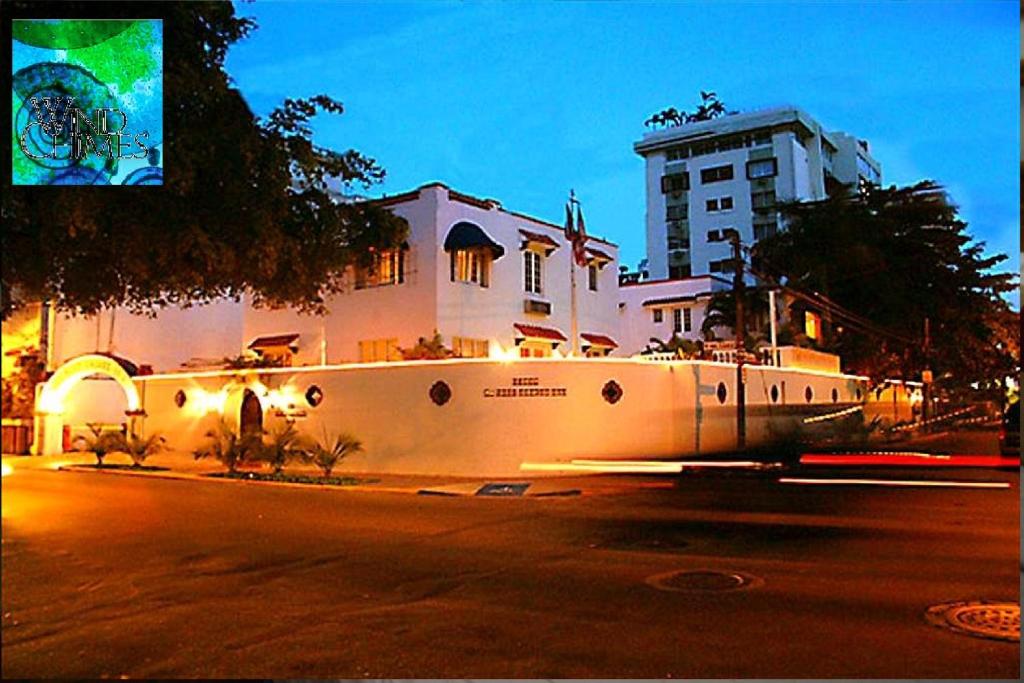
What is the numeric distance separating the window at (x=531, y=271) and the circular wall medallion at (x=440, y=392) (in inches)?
314

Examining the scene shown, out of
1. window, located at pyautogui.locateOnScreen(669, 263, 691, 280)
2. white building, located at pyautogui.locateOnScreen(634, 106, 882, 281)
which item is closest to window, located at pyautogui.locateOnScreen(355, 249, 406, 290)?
white building, located at pyautogui.locateOnScreen(634, 106, 882, 281)

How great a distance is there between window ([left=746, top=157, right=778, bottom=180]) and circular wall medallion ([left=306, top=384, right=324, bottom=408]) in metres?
47.6

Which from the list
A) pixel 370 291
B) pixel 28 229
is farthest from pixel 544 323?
pixel 28 229

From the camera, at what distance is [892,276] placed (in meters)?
42.8

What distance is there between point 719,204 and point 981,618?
6241 centimetres

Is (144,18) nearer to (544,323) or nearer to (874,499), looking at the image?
(874,499)

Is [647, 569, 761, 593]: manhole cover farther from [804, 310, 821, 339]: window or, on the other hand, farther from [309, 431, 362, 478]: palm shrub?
[804, 310, 821, 339]: window

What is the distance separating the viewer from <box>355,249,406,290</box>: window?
2625 centimetres

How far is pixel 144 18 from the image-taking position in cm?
1107

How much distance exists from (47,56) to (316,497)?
381 inches

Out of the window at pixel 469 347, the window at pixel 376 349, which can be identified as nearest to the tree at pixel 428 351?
the window at pixel 469 347

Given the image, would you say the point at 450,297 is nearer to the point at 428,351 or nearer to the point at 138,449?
the point at 428,351

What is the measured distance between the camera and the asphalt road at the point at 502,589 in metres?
5.94

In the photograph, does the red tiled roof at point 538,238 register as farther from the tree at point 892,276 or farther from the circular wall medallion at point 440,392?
the tree at point 892,276
